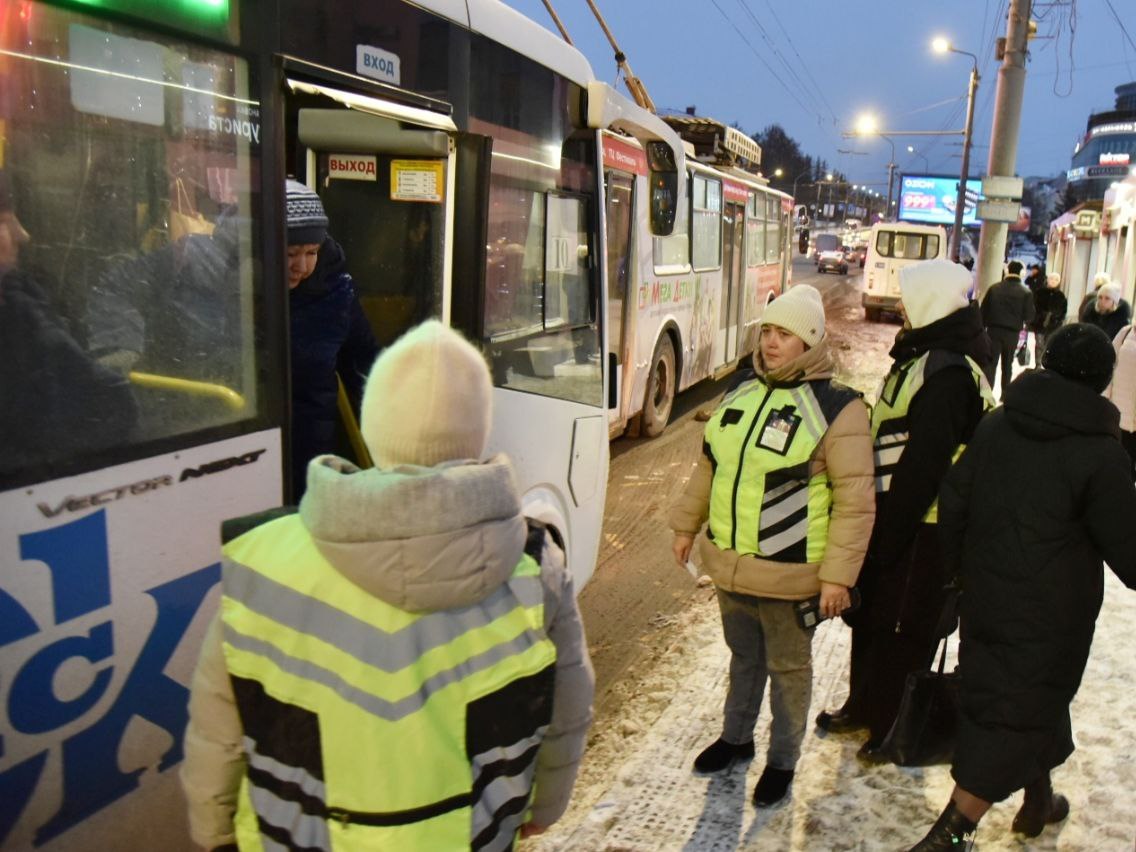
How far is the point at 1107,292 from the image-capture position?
8.96m

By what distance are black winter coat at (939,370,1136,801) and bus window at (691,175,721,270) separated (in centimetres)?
867

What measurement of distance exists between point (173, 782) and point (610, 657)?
2810 mm

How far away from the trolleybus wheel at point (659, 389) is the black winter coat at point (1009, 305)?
3.82 metres

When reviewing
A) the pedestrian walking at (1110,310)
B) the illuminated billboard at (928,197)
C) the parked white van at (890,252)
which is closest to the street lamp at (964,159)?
the parked white van at (890,252)

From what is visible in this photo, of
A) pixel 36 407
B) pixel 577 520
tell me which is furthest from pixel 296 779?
pixel 577 520

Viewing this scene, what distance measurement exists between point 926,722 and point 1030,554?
811mm

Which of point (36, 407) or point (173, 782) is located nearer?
point (36, 407)

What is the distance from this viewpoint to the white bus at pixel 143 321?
6.97ft

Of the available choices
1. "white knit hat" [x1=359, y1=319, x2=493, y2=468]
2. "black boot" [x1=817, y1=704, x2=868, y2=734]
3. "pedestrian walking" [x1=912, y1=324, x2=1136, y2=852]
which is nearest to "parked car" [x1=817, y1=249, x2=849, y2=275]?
"black boot" [x1=817, y1=704, x2=868, y2=734]

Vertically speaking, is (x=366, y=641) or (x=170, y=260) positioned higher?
(x=170, y=260)

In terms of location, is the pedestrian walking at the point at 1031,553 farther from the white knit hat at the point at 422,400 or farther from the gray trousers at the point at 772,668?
the white knit hat at the point at 422,400

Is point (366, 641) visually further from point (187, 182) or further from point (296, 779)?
point (187, 182)

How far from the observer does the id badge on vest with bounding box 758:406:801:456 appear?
3230mm

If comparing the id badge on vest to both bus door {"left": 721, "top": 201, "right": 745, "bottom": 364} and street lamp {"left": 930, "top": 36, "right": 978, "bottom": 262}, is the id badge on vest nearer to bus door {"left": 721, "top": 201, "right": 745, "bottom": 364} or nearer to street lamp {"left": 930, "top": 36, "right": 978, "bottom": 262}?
bus door {"left": 721, "top": 201, "right": 745, "bottom": 364}
